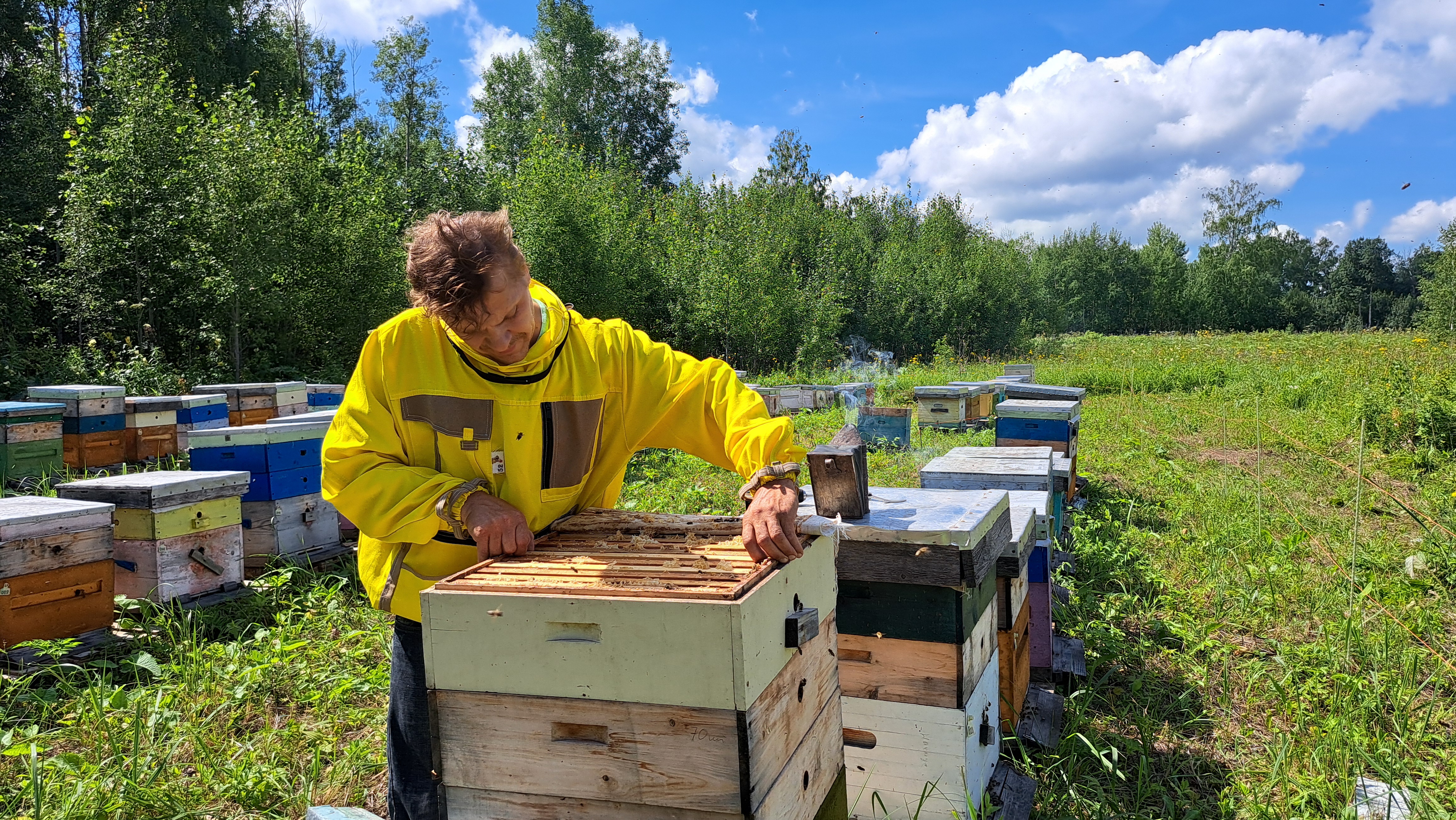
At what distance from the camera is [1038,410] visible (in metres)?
6.14

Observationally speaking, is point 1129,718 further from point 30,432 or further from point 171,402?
point 171,402

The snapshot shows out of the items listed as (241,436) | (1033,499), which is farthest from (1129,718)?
(241,436)

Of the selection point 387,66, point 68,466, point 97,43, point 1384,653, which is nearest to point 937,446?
point 1384,653

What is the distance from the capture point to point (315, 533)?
17.3 feet

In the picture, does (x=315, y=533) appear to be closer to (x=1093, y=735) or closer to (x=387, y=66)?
(x=1093, y=735)

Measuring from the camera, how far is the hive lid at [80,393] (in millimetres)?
7199

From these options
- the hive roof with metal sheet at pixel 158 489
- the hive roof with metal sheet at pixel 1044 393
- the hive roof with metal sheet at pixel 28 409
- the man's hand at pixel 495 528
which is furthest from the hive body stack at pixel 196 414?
the hive roof with metal sheet at pixel 1044 393

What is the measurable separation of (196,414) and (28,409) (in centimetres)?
144

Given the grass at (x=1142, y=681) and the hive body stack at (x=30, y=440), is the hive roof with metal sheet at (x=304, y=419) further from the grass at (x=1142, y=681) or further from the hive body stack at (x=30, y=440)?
the hive body stack at (x=30, y=440)

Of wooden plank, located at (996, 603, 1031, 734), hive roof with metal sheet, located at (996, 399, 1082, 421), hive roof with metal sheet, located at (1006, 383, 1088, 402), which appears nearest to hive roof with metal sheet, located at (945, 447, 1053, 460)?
hive roof with metal sheet, located at (996, 399, 1082, 421)

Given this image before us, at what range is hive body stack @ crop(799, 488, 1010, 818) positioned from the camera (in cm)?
214

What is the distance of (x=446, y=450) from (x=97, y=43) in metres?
19.5

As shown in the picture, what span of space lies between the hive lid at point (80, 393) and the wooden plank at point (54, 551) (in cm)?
434

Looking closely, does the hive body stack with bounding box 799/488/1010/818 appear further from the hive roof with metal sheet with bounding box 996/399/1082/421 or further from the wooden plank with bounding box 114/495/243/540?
the hive roof with metal sheet with bounding box 996/399/1082/421
